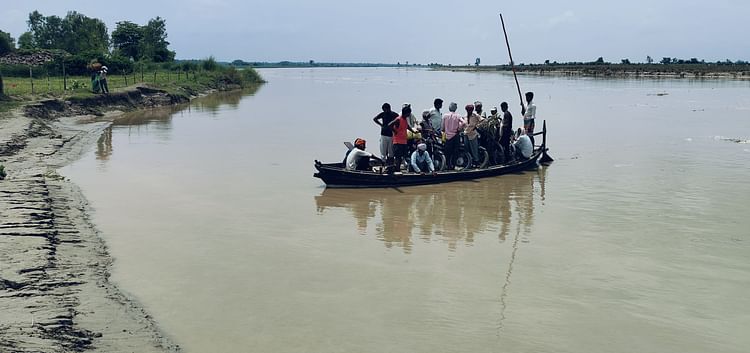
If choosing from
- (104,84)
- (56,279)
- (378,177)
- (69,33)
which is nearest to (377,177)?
(378,177)

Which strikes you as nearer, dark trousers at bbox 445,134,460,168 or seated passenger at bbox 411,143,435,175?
seated passenger at bbox 411,143,435,175

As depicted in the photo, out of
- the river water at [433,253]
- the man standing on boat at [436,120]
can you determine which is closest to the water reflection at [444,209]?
the river water at [433,253]

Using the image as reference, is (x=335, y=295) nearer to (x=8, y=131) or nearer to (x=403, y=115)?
(x=403, y=115)

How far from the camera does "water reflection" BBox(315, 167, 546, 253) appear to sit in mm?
11273

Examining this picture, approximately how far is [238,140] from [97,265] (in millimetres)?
15059

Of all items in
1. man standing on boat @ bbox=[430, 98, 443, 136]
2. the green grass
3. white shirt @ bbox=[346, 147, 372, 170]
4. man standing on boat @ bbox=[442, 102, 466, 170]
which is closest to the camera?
white shirt @ bbox=[346, 147, 372, 170]

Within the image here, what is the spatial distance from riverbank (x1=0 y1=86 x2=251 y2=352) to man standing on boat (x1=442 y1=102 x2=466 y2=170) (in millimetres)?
7854

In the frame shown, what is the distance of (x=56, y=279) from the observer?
24.9 feet

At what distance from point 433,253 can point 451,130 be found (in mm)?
5559

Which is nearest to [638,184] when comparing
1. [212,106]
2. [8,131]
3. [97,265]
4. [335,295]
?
[335,295]

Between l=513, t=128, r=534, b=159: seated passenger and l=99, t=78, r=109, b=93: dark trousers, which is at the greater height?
l=99, t=78, r=109, b=93: dark trousers

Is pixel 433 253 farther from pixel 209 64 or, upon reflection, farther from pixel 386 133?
pixel 209 64

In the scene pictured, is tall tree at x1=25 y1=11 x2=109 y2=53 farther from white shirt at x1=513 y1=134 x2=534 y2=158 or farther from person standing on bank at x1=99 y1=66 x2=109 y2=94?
white shirt at x1=513 y1=134 x2=534 y2=158

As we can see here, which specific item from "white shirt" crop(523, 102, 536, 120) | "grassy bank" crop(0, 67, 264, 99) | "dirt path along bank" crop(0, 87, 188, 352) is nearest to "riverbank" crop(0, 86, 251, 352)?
"dirt path along bank" crop(0, 87, 188, 352)
